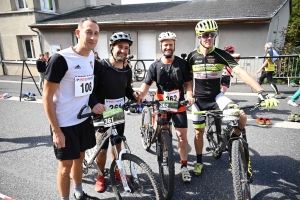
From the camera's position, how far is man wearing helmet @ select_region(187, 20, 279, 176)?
2.82 metres

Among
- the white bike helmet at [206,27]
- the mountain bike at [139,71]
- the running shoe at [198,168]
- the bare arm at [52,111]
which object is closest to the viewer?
the bare arm at [52,111]

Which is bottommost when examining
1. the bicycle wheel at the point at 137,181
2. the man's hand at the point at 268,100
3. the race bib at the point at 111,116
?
the bicycle wheel at the point at 137,181

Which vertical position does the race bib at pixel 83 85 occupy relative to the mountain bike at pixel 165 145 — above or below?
above

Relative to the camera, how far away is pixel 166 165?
2592 mm

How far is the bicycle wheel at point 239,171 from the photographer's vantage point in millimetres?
2113

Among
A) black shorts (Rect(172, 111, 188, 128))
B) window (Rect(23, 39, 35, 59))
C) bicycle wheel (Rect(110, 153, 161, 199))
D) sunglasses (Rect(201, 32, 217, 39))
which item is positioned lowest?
bicycle wheel (Rect(110, 153, 161, 199))

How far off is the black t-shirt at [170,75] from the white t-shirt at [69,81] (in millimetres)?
1128

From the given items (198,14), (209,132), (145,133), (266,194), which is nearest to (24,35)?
(198,14)

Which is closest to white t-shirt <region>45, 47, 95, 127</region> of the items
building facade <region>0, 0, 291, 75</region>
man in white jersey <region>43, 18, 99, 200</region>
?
man in white jersey <region>43, 18, 99, 200</region>

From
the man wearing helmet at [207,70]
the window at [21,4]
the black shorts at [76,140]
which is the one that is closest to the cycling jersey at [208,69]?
the man wearing helmet at [207,70]

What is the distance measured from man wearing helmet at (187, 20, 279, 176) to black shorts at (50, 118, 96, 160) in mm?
1554

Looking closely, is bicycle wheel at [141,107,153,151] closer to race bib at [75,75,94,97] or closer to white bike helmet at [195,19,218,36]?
race bib at [75,75,94,97]

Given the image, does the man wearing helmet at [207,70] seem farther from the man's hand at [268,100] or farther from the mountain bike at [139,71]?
the mountain bike at [139,71]

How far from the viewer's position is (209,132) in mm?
3461
